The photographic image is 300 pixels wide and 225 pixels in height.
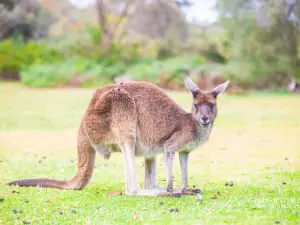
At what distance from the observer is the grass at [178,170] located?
220 inches

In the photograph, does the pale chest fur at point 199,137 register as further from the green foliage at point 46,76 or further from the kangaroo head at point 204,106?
the green foliage at point 46,76

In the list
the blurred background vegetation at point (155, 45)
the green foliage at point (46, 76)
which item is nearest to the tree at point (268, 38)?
the blurred background vegetation at point (155, 45)

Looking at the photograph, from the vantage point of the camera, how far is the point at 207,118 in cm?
620

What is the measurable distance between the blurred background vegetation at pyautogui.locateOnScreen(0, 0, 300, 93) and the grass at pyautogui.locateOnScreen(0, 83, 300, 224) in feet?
9.69

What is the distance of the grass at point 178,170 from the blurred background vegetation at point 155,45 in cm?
295

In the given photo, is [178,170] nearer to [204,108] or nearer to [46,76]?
[204,108]

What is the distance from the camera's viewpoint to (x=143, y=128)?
21.5 feet

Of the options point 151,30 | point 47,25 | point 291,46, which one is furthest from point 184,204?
point 47,25

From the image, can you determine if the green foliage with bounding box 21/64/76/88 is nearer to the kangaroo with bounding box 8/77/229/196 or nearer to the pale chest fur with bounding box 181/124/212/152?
the kangaroo with bounding box 8/77/229/196

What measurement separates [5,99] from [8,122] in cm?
395

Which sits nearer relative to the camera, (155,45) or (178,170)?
(178,170)

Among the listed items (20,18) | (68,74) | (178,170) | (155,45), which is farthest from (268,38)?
(20,18)

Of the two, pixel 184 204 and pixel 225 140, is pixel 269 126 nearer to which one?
pixel 225 140

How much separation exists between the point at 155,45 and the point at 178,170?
19.5m
